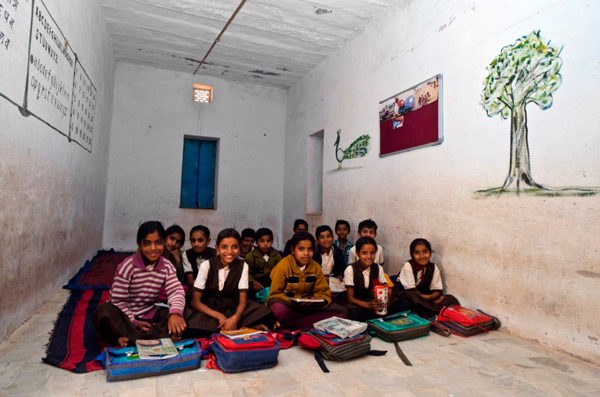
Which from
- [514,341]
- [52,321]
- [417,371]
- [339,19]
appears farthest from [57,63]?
[514,341]

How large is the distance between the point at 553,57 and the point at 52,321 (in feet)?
13.3

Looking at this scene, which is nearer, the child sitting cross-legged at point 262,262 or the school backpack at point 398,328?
the school backpack at point 398,328

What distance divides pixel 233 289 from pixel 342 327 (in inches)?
34.3

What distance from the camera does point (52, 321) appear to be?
8.83 ft

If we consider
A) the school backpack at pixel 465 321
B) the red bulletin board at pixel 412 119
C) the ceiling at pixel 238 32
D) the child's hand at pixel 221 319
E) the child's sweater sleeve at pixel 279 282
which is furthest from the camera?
the ceiling at pixel 238 32

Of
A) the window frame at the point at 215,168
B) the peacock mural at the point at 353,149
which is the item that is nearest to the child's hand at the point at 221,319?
the peacock mural at the point at 353,149

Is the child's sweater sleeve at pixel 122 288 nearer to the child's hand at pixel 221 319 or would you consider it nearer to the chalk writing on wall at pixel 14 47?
the child's hand at pixel 221 319

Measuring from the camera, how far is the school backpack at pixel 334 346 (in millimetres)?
2158

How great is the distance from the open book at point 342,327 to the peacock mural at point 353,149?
9.08ft

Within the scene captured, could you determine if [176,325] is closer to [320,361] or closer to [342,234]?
[320,361]

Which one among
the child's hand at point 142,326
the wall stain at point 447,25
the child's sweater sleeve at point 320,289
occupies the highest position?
the wall stain at point 447,25

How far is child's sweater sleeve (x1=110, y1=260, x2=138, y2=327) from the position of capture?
232 cm

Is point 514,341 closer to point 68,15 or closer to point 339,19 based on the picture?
point 339,19

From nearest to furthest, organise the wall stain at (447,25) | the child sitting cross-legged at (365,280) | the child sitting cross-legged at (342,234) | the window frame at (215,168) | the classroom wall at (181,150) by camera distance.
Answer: the child sitting cross-legged at (365,280)
the wall stain at (447,25)
the child sitting cross-legged at (342,234)
the classroom wall at (181,150)
the window frame at (215,168)
